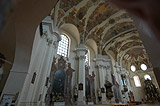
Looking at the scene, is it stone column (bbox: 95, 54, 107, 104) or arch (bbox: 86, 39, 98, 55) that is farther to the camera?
arch (bbox: 86, 39, 98, 55)

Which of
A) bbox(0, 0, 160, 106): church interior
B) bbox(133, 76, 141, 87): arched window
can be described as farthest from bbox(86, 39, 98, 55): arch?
bbox(133, 76, 141, 87): arched window

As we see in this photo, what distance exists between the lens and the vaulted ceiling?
8633mm

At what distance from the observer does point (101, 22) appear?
11672 mm

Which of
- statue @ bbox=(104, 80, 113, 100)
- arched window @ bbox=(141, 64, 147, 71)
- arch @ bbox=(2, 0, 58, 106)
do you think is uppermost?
arched window @ bbox=(141, 64, 147, 71)

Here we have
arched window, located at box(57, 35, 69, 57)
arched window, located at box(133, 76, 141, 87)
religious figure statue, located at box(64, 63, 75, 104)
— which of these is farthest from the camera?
arched window, located at box(133, 76, 141, 87)

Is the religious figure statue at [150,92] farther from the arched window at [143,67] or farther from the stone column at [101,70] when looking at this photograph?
the stone column at [101,70]

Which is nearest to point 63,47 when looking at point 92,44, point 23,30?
point 92,44

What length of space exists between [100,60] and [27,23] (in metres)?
10.3

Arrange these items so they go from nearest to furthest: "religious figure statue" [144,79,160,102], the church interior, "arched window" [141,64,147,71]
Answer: the church interior → "religious figure statue" [144,79,160,102] → "arched window" [141,64,147,71]

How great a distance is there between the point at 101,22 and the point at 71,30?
170 inches

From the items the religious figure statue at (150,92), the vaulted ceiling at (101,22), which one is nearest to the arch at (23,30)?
the vaulted ceiling at (101,22)

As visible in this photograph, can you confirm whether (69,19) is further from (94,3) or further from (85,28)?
(94,3)

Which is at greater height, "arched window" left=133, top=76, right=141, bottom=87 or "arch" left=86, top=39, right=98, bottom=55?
"arch" left=86, top=39, right=98, bottom=55

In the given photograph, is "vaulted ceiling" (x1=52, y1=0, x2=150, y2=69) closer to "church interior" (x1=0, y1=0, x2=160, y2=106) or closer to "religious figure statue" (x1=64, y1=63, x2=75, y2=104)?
"church interior" (x1=0, y1=0, x2=160, y2=106)
